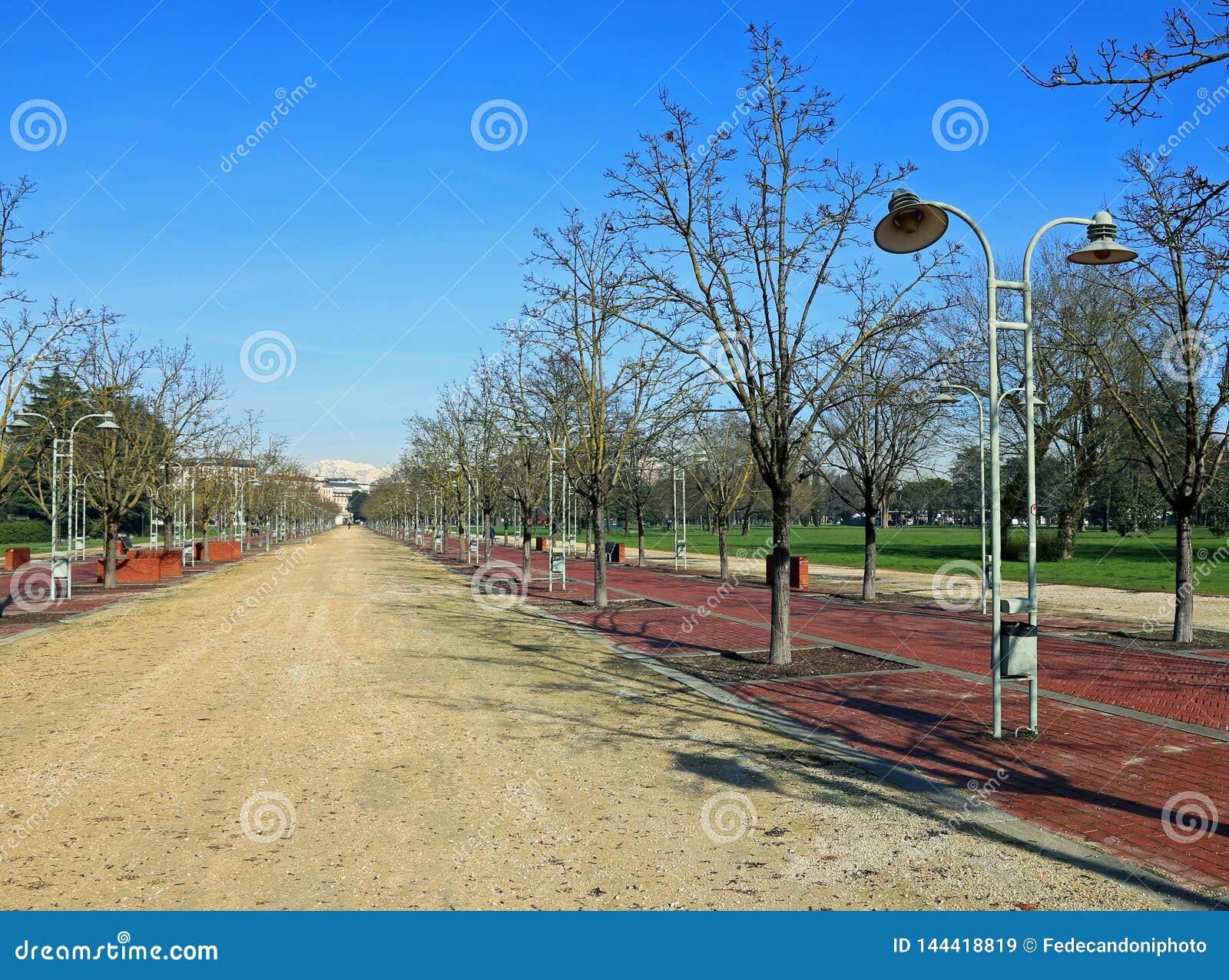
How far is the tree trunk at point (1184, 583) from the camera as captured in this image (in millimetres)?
14289

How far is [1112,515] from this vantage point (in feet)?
203

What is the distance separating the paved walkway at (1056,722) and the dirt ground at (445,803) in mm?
732

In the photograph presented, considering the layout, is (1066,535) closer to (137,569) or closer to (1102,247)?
(1102,247)

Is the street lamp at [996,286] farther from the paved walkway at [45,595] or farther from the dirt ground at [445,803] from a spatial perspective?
the paved walkway at [45,595]

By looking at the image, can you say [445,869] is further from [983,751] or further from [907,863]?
[983,751]

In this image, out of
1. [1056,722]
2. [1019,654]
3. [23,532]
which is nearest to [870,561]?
[1056,722]

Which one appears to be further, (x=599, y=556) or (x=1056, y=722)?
(x=599, y=556)

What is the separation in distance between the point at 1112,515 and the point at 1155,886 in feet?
213

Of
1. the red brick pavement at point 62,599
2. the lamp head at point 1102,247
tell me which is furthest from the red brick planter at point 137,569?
the lamp head at point 1102,247

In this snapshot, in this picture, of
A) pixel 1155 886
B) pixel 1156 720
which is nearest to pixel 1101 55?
pixel 1155 886

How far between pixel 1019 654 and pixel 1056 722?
1205mm

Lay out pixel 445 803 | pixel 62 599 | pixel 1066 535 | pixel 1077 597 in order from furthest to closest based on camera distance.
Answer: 1. pixel 1066 535
2. pixel 1077 597
3. pixel 62 599
4. pixel 445 803

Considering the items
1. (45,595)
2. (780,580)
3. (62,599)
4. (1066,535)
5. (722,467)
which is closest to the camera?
(780,580)

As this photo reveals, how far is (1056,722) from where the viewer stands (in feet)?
29.5
